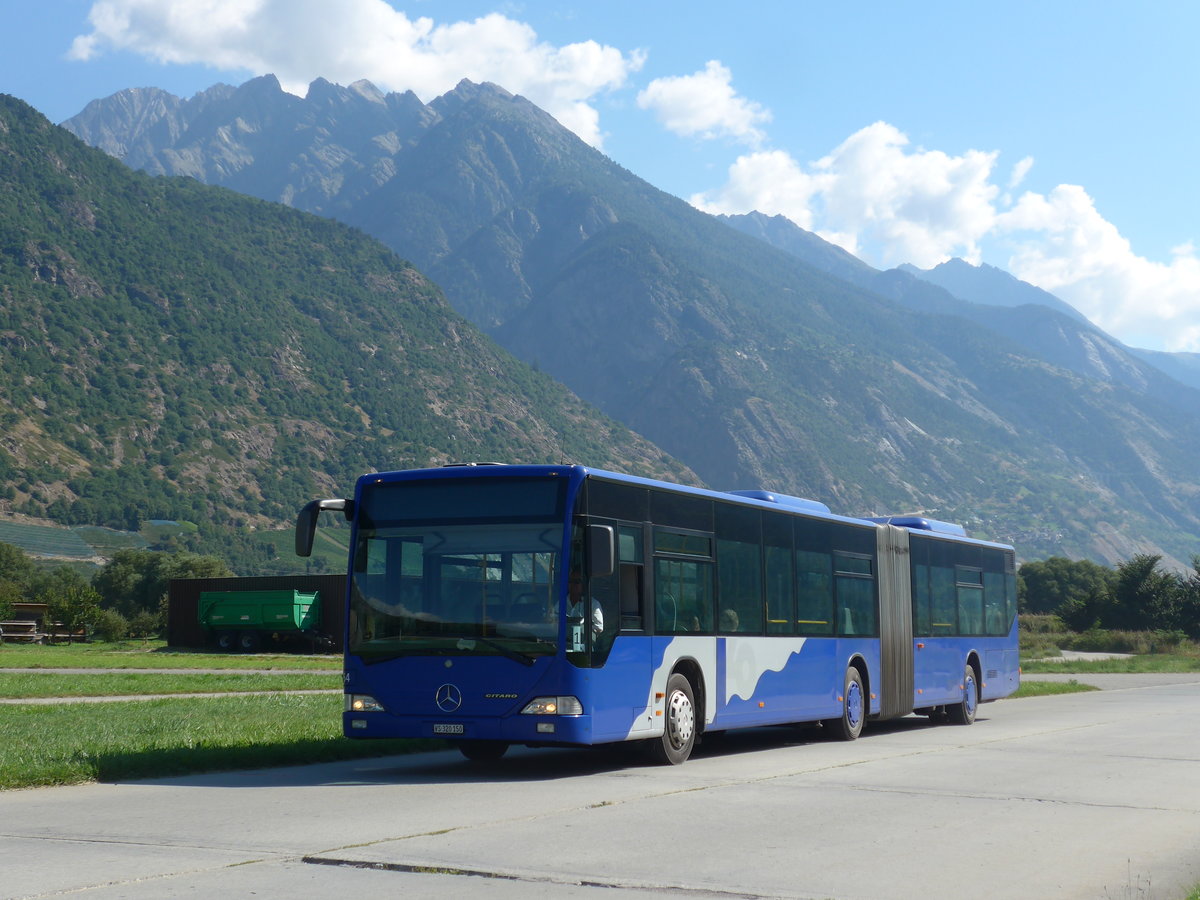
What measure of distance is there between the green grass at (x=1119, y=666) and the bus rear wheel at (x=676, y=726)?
111 feet

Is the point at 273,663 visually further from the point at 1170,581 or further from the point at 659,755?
the point at 1170,581

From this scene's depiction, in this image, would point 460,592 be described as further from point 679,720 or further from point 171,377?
point 171,377

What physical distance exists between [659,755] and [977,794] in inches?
137

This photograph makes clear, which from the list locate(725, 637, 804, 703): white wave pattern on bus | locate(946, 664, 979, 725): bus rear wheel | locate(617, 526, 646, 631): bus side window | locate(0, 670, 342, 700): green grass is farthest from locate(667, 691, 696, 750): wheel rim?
locate(0, 670, 342, 700): green grass

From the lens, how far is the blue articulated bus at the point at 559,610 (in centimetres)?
1278

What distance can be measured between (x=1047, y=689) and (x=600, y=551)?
976 inches

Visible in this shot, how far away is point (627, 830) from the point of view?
945 cm

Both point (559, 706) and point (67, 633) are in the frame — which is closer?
point (559, 706)

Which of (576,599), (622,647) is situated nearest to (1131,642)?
(622,647)

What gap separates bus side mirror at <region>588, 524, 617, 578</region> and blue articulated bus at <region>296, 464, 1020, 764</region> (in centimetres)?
2

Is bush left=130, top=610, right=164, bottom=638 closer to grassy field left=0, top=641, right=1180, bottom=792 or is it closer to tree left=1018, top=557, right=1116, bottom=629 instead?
grassy field left=0, top=641, right=1180, bottom=792

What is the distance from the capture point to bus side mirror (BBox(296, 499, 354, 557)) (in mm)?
13195

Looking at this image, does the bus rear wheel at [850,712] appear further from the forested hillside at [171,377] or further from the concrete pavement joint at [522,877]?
the forested hillside at [171,377]

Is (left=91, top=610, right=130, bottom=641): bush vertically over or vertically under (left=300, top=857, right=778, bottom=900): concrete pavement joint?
over
